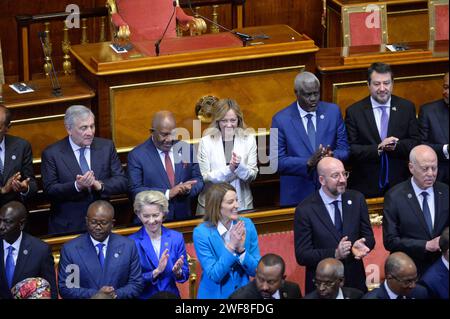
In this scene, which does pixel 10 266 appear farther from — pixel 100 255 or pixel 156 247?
pixel 156 247

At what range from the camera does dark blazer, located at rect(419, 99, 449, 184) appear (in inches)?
364

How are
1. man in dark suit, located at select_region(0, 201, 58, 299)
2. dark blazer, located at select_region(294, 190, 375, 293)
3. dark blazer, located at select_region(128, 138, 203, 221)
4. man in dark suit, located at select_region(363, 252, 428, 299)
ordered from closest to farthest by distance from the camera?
man in dark suit, located at select_region(363, 252, 428, 299) < man in dark suit, located at select_region(0, 201, 58, 299) < dark blazer, located at select_region(294, 190, 375, 293) < dark blazer, located at select_region(128, 138, 203, 221)

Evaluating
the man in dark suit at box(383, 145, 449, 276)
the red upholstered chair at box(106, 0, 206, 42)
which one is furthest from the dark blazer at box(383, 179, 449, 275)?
the red upholstered chair at box(106, 0, 206, 42)

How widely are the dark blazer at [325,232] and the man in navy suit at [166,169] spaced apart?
2.88 feet

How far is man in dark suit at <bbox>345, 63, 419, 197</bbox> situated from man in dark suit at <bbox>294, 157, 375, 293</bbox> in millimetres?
895

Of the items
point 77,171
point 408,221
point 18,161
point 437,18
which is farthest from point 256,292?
point 437,18

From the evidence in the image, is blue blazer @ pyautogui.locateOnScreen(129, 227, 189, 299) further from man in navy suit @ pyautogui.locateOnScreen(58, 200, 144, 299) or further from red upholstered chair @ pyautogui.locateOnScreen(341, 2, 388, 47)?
red upholstered chair @ pyautogui.locateOnScreen(341, 2, 388, 47)

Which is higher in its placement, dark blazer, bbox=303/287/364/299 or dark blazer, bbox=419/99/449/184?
dark blazer, bbox=419/99/449/184

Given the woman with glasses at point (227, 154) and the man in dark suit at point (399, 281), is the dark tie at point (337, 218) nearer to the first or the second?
the man in dark suit at point (399, 281)

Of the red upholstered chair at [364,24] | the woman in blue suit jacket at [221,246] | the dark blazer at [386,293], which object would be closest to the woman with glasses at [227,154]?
the woman in blue suit jacket at [221,246]

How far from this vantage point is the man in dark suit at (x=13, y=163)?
8.84 metres

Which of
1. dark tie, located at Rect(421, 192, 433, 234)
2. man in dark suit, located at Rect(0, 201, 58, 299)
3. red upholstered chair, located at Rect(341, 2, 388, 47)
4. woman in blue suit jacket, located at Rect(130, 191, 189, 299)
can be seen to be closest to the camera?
man in dark suit, located at Rect(0, 201, 58, 299)

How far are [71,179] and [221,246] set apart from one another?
1287 millimetres

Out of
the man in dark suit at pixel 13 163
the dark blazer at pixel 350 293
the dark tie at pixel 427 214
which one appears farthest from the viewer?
the man in dark suit at pixel 13 163
